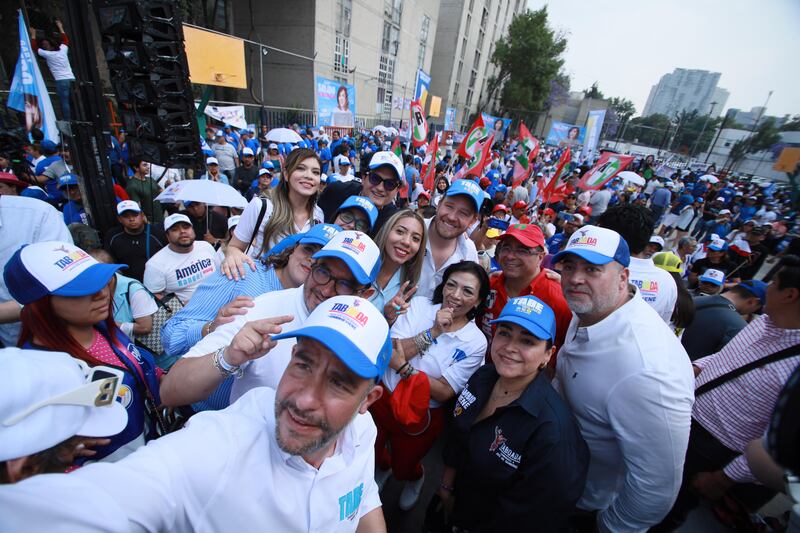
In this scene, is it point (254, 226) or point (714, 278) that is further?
point (714, 278)

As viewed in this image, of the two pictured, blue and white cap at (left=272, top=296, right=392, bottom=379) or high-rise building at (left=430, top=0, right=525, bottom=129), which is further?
high-rise building at (left=430, top=0, right=525, bottom=129)

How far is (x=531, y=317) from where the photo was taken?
6.56 ft

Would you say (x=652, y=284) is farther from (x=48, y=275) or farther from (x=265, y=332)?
(x=48, y=275)

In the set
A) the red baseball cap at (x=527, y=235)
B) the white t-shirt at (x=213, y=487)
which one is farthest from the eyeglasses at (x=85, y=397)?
the red baseball cap at (x=527, y=235)

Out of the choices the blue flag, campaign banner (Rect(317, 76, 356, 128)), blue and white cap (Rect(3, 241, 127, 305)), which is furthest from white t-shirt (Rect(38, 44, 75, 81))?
campaign banner (Rect(317, 76, 356, 128))

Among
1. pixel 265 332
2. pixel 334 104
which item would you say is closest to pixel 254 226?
pixel 265 332

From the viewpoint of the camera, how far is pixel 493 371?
236cm

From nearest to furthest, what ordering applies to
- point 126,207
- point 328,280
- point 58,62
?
1. point 328,280
2. point 126,207
3. point 58,62

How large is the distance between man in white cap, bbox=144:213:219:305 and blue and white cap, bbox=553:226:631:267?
3.54m

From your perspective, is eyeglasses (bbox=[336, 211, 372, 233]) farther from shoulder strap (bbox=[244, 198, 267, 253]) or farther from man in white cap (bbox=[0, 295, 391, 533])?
man in white cap (bbox=[0, 295, 391, 533])

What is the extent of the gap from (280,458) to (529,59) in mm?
55165

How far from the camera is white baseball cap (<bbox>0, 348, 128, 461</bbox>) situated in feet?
3.06

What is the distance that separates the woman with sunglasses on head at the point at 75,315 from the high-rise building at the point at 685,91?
5616 inches

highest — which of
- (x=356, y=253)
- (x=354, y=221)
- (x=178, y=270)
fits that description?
(x=356, y=253)
